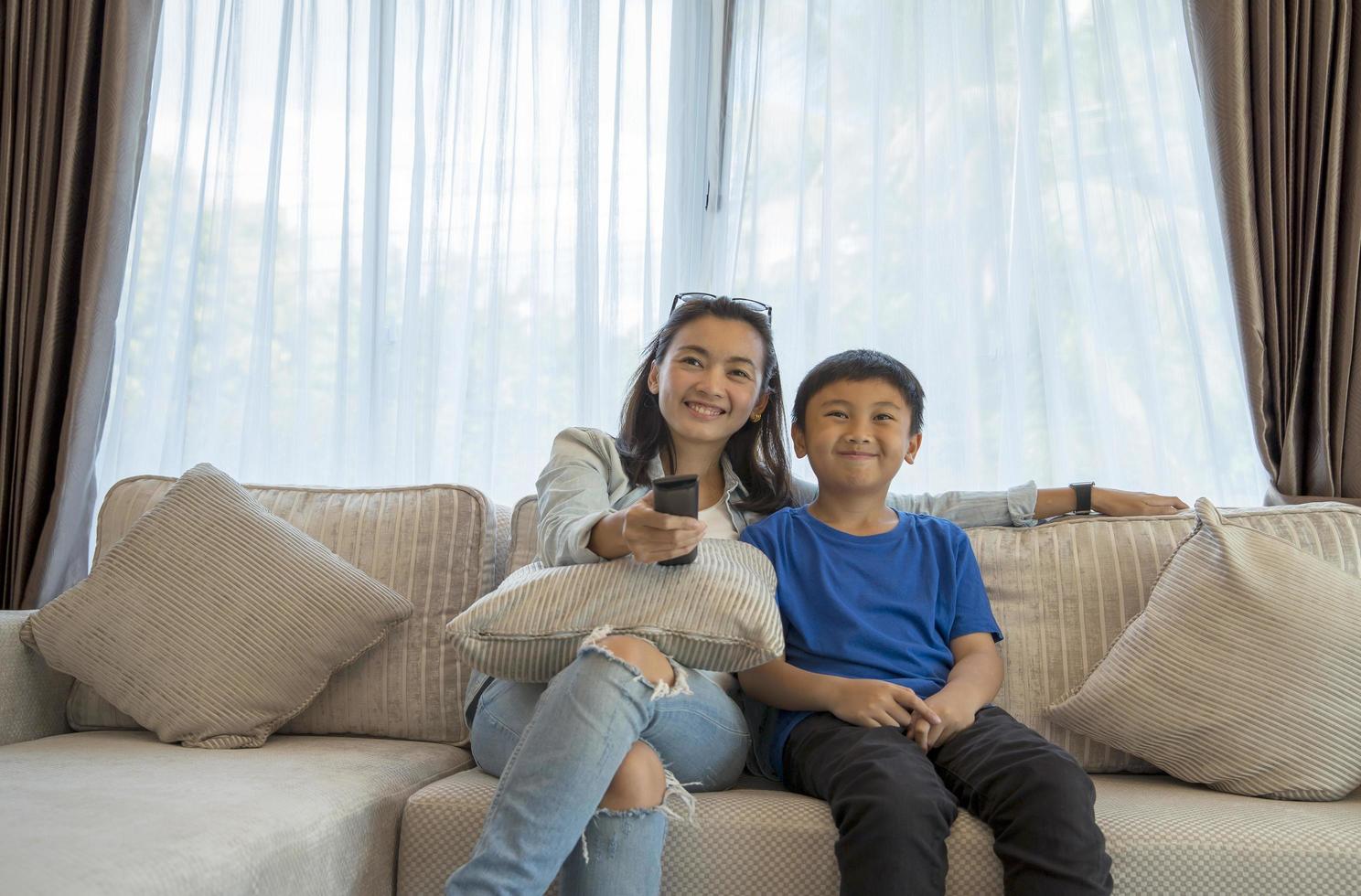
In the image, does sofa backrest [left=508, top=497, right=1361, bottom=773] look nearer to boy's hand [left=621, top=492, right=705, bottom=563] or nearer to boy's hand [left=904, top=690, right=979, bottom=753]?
boy's hand [left=904, top=690, right=979, bottom=753]

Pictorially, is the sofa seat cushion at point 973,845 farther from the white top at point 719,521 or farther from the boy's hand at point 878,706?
the white top at point 719,521

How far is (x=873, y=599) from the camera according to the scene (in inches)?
62.4

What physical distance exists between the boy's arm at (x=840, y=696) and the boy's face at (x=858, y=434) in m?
0.33

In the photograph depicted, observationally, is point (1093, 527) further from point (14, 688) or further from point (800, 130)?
point (14, 688)

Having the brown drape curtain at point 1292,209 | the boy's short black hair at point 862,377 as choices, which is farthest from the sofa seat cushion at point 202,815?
the brown drape curtain at point 1292,209

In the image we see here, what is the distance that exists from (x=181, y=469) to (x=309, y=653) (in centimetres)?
113

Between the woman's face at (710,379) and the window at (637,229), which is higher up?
the window at (637,229)

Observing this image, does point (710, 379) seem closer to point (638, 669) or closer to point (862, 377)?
point (862, 377)

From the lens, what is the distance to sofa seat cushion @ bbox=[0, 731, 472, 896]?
3.25ft

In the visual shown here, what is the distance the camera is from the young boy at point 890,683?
1180 millimetres

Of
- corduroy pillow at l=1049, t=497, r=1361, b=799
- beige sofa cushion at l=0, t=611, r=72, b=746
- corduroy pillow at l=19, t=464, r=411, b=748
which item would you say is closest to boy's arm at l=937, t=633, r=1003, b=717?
corduroy pillow at l=1049, t=497, r=1361, b=799

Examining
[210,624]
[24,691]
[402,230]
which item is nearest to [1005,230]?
[402,230]

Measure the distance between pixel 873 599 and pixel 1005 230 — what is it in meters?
1.13

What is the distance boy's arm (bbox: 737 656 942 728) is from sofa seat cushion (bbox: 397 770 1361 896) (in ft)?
0.44
